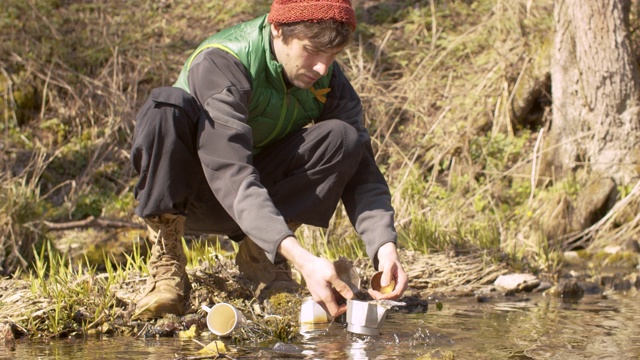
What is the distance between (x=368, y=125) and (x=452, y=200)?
134cm

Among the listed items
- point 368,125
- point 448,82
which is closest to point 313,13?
point 368,125

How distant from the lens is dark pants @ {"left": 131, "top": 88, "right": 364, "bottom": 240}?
3.60 meters

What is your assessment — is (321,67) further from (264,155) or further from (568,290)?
(568,290)

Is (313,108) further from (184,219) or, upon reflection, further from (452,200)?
(452,200)

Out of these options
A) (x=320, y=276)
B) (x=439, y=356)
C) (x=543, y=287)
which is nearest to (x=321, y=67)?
(x=320, y=276)

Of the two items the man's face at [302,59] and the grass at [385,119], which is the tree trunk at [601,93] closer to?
the grass at [385,119]

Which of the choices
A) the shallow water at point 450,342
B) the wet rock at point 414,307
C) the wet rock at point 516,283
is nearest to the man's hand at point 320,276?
the shallow water at point 450,342

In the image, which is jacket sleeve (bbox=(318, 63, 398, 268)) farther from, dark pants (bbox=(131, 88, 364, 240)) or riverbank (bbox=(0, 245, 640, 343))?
riverbank (bbox=(0, 245, 640, 343))

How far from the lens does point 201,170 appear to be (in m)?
3.82

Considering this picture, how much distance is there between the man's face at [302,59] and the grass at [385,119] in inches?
65.9

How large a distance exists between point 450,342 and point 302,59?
1.27 m

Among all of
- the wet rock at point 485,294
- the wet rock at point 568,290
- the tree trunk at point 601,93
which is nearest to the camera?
the wet rock at point 485,294

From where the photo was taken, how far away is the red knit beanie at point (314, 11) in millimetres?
3322

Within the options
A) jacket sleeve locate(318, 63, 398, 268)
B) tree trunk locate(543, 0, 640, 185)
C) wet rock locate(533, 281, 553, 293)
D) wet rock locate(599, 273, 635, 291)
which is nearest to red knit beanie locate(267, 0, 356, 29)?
jacket sleeve locate(318, 63, 398, 268)
